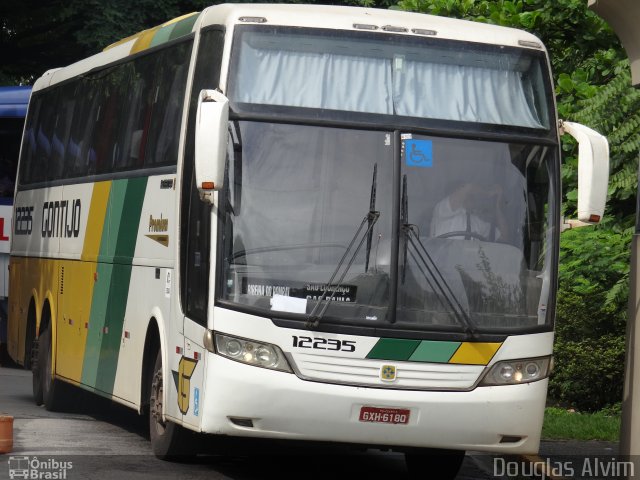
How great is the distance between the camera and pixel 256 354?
31.9 ft

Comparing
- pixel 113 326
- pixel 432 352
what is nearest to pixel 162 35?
pixel 113 326

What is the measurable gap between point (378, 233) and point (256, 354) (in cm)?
116

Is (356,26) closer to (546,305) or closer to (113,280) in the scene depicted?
(546,305)

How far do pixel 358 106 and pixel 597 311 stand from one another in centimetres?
702

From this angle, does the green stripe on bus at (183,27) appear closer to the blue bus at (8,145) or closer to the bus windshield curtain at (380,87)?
the bus windshield curtain at (380,87)

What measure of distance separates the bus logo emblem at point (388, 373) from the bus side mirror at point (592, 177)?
1664 millimetres

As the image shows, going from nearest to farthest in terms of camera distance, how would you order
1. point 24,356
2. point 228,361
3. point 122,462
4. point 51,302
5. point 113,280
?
point 228,361, point 122,462, point 113,280, point 51,302, point 24,356

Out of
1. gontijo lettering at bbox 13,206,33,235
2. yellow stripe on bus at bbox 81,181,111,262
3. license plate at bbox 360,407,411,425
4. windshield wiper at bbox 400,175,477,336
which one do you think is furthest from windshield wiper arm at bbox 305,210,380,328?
gontijo lettering at bbox 13,206,33,235

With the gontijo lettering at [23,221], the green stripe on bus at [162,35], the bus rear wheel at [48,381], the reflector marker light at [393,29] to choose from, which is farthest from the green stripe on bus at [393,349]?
the gontijo lettering at [23,221]

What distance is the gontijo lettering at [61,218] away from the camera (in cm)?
1468

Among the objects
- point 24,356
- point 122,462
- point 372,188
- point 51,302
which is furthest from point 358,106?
point 24,356

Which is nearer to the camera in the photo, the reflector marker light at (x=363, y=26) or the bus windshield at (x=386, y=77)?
the bus windshield at (x=386, y=77)

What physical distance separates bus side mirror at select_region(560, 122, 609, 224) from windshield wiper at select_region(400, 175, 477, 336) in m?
1.05

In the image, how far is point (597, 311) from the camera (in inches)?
644
